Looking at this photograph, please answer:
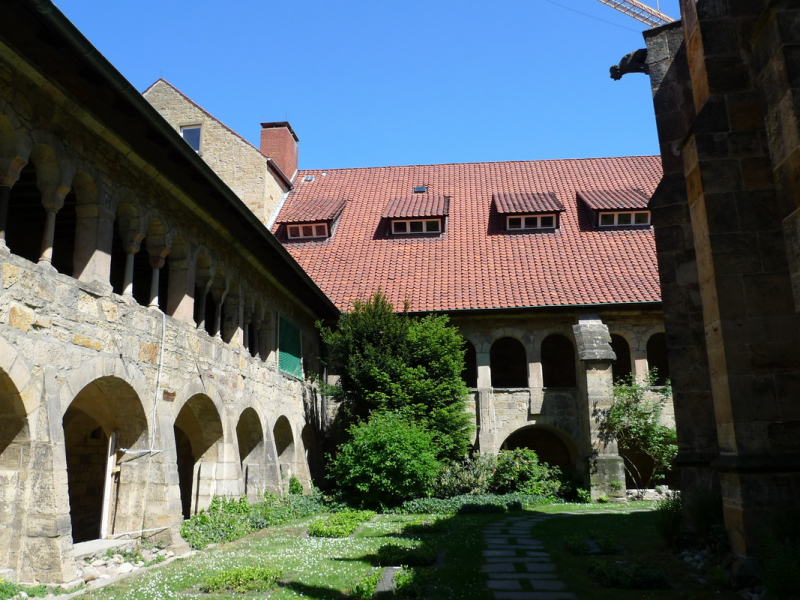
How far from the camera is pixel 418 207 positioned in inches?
837

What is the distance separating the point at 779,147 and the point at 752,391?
2.13 metres

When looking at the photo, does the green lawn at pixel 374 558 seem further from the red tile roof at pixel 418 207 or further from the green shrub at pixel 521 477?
the red tile roof at pixel 418 207

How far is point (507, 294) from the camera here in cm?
1769

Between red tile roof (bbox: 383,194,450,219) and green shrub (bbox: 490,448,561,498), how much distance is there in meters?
7.62

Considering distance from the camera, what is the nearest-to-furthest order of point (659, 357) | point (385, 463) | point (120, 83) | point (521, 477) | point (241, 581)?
point (241, 581) → point (120, 83) → point (385, 463) → point (521, 477) → point (659, 357)

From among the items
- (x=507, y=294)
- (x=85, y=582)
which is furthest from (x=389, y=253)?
(x=85, y=582)

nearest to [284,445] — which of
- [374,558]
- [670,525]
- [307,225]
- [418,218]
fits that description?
[374,558]

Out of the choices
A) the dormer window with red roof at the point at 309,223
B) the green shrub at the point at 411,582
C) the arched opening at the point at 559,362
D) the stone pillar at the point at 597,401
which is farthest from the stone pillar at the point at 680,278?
the dormer window with red roof at the point at 309,223

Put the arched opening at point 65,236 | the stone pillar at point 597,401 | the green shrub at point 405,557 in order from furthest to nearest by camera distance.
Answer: the stone pillar at point 597,401 → the arched opening at point 65,236 → the green shrub at point 405,557

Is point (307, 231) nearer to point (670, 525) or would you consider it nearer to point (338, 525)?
point (338, 525)

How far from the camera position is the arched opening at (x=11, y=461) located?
20.7 ft

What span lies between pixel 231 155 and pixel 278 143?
3452mm

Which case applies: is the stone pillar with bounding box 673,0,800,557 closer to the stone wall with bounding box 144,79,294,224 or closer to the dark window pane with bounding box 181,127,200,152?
the stone wall with bounding box 144,79,294,224

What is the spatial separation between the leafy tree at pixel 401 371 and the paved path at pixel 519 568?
477 cm
